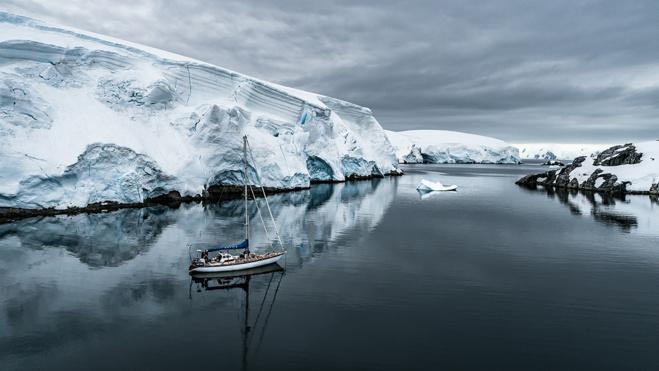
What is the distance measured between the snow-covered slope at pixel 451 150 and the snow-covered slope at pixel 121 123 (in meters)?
96.4

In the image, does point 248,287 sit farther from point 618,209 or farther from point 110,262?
point 618,209

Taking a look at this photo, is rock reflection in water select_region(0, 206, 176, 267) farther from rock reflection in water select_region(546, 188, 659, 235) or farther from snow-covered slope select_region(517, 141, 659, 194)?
Result: snow-covered slope select_region(517, 141, 659, 194)

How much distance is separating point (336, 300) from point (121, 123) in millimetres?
25561

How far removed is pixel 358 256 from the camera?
58.1 feet

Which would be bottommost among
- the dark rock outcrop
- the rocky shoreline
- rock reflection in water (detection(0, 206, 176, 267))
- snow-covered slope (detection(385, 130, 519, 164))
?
rock reflection in water (detection(0, 206, 176, 267))

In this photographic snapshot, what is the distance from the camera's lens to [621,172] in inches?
1925

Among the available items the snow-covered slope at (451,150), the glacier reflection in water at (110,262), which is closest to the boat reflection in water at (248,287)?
the glacier reflection in water at (110,262)

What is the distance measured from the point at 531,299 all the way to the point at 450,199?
28.2 meters

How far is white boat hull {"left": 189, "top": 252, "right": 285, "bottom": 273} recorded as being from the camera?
1461 centimetres

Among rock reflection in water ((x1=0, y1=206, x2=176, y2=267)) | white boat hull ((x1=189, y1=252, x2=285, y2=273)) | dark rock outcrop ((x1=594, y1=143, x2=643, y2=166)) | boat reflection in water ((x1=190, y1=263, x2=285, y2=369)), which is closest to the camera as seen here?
boat reflection in water ((x1=190, y1=263, x2=285, y2=369))

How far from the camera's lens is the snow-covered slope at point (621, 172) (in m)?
46.7

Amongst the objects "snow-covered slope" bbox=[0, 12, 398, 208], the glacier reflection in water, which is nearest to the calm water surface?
the glacier reflection in water

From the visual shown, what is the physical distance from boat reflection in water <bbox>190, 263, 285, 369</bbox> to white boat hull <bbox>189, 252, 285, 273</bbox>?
15 centimetres

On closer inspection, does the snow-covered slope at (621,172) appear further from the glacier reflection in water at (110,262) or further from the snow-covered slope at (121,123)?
the snow-covered slope at (121,123)
